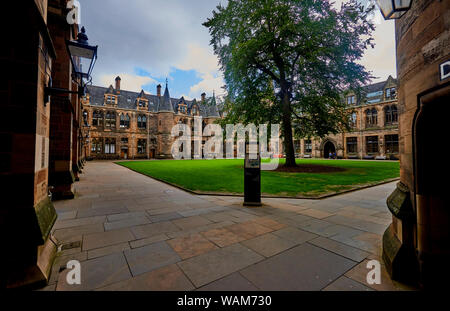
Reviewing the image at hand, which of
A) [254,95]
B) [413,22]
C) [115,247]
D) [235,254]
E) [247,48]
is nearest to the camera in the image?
[413,22]

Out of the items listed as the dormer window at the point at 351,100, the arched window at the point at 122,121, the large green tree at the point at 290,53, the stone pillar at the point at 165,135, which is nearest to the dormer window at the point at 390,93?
the dormer window at the point at 351,100

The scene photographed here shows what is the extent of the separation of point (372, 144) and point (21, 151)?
46.2m

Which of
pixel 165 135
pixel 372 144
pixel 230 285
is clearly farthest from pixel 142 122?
pixel 372 144

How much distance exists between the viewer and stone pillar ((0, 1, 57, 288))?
2010 millimetres

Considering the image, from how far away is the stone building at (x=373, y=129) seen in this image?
111 ft

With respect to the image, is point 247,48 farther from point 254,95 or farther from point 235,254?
point 235,254

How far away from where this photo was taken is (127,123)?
128 feet

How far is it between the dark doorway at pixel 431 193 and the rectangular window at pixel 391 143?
135ft

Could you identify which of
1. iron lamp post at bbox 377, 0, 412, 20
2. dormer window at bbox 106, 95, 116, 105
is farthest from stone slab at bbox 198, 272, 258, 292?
dormer window at bbox 106, 95, 116, 105

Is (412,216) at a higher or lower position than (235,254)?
higher

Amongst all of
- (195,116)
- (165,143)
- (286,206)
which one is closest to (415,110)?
(286,206)

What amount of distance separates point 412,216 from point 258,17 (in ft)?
48.1

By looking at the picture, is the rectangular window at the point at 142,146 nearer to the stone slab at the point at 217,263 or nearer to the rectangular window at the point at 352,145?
the stone slab at the point at 217,263
